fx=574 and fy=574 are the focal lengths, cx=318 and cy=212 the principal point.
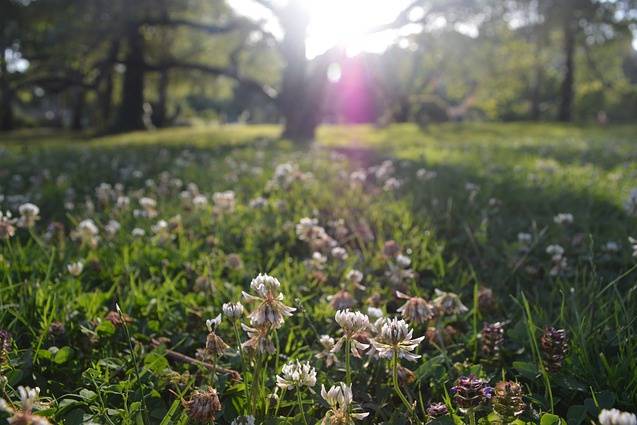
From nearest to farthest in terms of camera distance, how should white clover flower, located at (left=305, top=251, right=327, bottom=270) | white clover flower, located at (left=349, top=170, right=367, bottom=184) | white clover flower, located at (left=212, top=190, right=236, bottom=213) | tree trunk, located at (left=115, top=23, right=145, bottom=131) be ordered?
1. white clover flower, located at (left=305, top=251, right=327, bottom=270)
2. white clover flower, located at (left=212, top=190, right=236, bottom=213)
3. white clover flower, located at (left=349, top=170, right=367, bottom=184)
4. tree trunk, located at (left=115, top=23, right=145, bottom=131)

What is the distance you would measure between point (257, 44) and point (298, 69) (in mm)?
14400

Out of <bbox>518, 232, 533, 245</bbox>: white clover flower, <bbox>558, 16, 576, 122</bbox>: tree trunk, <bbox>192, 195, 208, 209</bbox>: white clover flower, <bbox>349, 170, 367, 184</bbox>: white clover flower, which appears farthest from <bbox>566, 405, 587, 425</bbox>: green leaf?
<bbox>558, 16, 576, 122</bbox>: tree trunk

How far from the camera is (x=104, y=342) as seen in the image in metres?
2.39

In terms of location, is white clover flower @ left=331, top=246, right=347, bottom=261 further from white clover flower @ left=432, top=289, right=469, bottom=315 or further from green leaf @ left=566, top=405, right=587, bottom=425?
green leaf @ left=566, top=405, right=587, bottom=425

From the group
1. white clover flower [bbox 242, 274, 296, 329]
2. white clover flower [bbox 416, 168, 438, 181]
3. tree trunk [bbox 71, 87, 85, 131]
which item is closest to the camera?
white clover flower [bbox 242, 274, 296, 329]

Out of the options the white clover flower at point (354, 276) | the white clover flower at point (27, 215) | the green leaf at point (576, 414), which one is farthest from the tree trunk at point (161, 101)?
the green leaf at point (576, 414)

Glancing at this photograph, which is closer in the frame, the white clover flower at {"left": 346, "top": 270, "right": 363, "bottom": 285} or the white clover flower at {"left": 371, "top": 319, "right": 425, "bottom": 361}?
the white clover flower at {"left": 371, "top": 319, "right": 425, "bottom": 361}

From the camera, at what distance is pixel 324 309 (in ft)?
9.21

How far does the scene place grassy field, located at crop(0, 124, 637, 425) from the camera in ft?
6.05

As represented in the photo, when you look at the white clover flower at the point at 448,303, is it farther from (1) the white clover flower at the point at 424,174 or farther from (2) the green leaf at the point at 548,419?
(1) the white clover flower at the point at 424,174

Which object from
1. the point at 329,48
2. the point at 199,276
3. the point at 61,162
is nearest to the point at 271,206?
the point at 199,276

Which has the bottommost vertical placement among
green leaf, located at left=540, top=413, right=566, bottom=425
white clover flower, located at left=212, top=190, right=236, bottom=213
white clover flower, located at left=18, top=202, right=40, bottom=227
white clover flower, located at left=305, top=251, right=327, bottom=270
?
green leaf, located at left=540, top=413, right=566, bottom=425

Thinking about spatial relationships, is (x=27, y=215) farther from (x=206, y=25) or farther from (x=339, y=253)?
(x=206, y=25)

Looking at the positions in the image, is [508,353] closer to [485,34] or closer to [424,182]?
[424,182]
